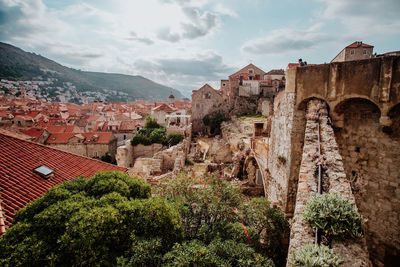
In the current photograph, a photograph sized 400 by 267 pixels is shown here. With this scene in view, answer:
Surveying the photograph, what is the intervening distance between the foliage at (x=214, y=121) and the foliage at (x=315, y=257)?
126 ft

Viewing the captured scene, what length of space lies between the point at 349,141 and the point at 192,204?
21.0ft

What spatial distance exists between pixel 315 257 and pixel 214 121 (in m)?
39.2

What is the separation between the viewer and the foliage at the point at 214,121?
4191cm

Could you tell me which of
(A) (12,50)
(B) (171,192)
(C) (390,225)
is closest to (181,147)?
(B) (171,192)

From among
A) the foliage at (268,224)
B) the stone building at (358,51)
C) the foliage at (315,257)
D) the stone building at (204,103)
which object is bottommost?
the foliage at (268,224)

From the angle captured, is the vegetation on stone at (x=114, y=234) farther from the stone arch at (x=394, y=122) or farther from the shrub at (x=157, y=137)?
the shrub at (x=157, y=137)

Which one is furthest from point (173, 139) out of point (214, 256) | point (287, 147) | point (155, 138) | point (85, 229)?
point (214, 256)

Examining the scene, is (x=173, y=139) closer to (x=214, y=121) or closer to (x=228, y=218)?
(x=214, y=121)

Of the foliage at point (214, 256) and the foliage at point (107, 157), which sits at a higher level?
the foliage at point (214, 256)

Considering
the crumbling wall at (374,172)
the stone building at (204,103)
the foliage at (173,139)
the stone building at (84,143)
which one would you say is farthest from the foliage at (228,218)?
the stone building at (204,103)

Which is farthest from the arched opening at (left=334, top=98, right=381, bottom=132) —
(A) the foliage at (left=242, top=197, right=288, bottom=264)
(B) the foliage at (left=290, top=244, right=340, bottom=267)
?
(B) the foliage at (left=290, top=244, right=340, bottom=267)

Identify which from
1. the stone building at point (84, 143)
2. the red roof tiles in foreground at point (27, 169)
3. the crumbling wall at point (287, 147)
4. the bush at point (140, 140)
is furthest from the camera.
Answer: the stone building at point (84, 143)

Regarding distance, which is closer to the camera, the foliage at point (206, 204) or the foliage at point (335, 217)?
the foliage at point (335, 217)

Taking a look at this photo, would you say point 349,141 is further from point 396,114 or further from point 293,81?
point 293,81
